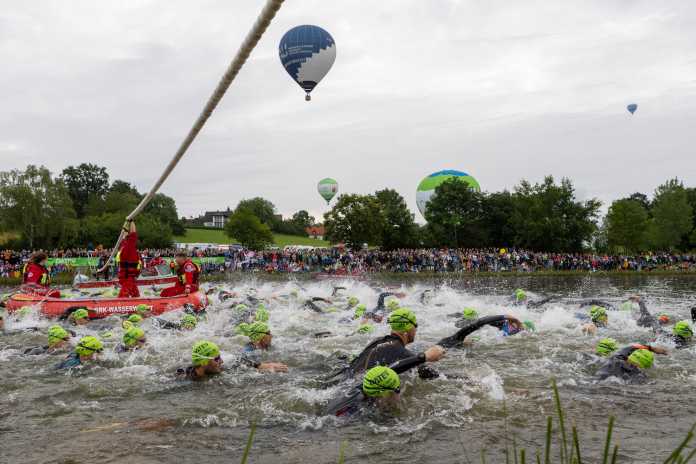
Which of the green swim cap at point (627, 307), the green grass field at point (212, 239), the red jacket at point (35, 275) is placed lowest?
the green swim cap at point (627, 307)

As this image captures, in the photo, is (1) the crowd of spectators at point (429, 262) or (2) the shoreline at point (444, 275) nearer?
(2) the shoreline at point (444, 275)

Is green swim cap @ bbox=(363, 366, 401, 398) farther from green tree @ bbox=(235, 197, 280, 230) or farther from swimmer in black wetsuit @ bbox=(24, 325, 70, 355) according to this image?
green tree @ bbox=(235, 197, 280, 230)

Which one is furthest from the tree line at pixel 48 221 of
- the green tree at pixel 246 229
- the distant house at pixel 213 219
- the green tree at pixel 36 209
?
the distant house at pixel 213 219

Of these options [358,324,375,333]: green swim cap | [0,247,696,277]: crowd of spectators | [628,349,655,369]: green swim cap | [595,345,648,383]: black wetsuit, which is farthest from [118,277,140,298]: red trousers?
[0,247,696,277]: crowd of spectators

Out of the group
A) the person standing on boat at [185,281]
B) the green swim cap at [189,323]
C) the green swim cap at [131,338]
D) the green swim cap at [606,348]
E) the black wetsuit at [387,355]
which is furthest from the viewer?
the person standing on boat at [185,281]

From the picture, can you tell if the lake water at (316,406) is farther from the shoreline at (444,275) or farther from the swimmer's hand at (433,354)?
the shoreline at (444,275)

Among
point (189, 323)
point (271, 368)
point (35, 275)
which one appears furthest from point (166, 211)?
point (271, 368)

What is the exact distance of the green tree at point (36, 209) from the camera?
206 feet

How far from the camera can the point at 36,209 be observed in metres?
63.5

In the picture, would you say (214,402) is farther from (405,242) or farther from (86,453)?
(405,242)

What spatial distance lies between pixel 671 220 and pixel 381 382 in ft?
200

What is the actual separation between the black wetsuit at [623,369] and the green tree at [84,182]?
11066 centimetres

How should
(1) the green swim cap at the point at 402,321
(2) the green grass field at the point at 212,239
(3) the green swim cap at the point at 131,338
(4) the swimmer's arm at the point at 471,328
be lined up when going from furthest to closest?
1. (2) the green grass field at the point at 212,239
2. (3) the green swim cap at the point at 131,338
3. (4) the swimmer's arm at the point at 471,328
4. (1) the green swim cap at the point at 402,321

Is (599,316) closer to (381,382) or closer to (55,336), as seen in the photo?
(381,382)
